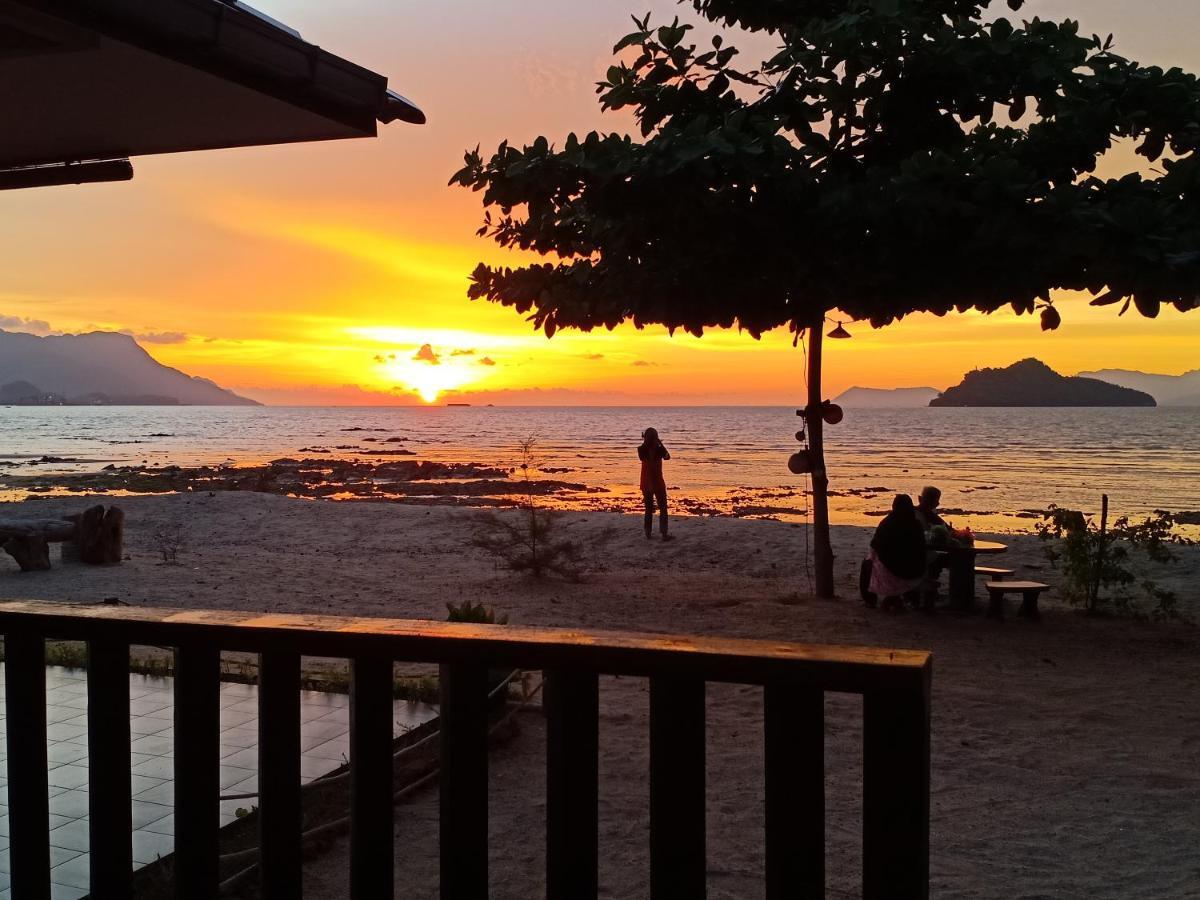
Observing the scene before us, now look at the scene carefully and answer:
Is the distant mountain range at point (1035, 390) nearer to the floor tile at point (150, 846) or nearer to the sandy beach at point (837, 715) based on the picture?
the sandy beach at point (837, 715)

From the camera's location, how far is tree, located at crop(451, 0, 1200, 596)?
6.75 m

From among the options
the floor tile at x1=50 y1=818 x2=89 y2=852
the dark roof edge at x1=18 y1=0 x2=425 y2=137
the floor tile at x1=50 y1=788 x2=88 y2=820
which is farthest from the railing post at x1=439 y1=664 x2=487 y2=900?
the floor tile at x1=50 y1=788 x2=88 y2=820

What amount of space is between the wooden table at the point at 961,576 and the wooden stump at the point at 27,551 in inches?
439

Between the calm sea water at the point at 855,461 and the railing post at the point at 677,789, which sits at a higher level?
the railing post at the point at 677,789

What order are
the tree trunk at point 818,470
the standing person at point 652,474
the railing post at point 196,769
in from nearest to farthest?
1. the railing post at point 196,769
2. the tree trunk at point 818,470
3. the standing person at point 652,474

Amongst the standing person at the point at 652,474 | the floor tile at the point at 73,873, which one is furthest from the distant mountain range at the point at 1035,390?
the floor tile at the point at 73,873

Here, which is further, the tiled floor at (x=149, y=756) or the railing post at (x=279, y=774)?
the tiled floor at (x=149, y=756)

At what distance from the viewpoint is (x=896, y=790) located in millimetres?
1464

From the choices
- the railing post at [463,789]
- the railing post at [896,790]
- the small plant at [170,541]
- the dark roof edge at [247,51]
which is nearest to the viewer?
the railing post at [896,790]

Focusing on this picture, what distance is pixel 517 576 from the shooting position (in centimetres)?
1234

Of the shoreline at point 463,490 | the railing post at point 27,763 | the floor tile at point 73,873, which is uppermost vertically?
the railing post at point 27,763

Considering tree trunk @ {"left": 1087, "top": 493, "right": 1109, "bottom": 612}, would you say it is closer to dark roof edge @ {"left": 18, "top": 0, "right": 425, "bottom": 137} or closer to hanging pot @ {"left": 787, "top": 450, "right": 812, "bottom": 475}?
hanging pot @ {"left": 787, "top": 450, "right": 812, "bottom": 475}

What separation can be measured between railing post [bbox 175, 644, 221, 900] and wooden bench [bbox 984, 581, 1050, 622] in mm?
8974

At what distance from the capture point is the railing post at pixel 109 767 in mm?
1866
